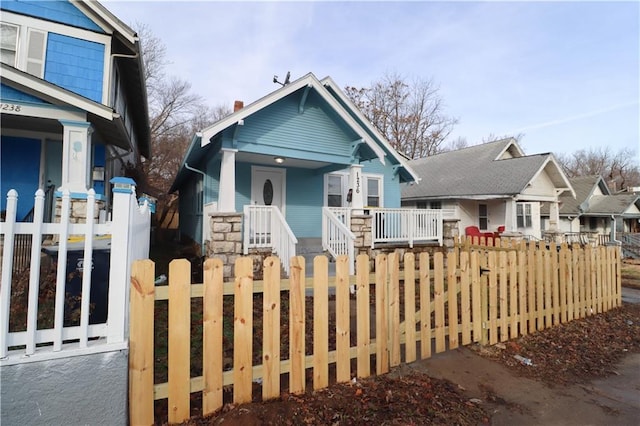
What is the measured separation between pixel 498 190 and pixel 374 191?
840 cm

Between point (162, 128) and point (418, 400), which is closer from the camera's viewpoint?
point (418, 400)

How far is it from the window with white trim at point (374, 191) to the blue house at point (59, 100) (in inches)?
333

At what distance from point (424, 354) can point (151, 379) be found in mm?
2735

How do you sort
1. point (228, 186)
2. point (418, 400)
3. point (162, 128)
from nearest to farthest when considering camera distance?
1. point (418, 400)
2. point (228, 186)
3. point (162, 128)

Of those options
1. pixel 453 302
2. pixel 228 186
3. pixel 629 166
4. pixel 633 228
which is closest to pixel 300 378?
pixel 453 302

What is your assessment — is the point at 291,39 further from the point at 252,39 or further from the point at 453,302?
the point at 453,302

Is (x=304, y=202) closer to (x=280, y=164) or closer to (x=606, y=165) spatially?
(x=280, y=164)

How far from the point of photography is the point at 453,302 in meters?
3.77

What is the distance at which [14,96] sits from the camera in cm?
656

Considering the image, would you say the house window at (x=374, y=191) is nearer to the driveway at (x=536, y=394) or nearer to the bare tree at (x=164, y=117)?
the driveway at (x=536, y=394)

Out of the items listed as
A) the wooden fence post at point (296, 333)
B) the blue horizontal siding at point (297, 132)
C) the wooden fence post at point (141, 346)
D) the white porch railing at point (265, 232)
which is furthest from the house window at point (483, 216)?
the wooden fence post at point (141, 346)

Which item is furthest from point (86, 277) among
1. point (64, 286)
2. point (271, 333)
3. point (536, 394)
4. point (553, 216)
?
point (553, 216)

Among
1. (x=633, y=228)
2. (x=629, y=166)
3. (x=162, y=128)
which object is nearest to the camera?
(x=162, y=128)

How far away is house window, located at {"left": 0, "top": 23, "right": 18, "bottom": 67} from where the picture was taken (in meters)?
7.46
